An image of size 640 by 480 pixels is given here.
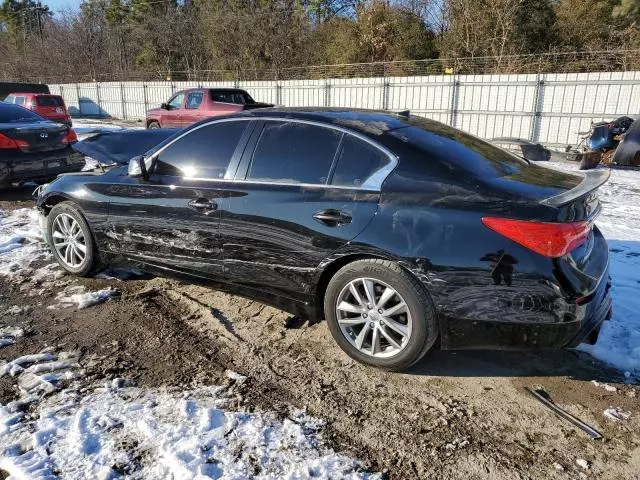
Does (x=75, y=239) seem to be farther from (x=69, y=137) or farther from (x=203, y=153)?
(x=69, y=137)

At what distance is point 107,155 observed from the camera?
261 inches

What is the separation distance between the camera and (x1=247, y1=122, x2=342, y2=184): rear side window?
342 centimetres

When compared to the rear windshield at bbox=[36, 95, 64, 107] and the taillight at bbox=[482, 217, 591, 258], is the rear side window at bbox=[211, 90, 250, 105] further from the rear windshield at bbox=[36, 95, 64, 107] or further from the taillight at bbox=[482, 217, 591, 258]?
the taillight at bbox=[482, 217, 591, 258]

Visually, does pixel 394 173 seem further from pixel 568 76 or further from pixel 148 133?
pixel 568 76

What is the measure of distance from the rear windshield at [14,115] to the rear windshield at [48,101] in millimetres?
10906

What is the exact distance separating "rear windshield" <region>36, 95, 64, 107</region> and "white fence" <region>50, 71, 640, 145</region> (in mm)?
8408

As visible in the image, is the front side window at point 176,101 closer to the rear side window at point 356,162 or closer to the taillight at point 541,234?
the rear side window at point 356,162

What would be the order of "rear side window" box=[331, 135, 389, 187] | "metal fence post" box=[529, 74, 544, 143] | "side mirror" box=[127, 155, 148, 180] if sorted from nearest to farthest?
"rear side window" box=[331, 135, 389, 187] < "side mirror" box=[127, 155, 148, 180] < "metal fence post" box=[529, 74, 544, 143]

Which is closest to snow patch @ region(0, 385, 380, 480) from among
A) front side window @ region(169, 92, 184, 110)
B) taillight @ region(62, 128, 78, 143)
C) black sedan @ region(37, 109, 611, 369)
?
black sedan @ region(37, 109, 611, 369)

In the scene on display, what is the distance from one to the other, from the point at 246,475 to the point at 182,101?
14181 millimetres

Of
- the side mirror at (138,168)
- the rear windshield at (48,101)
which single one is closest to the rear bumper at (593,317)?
the side mirror at (138,168)

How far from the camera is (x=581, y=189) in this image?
306 cm

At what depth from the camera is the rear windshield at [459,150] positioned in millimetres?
3195

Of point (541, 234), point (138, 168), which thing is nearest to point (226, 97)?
point (138, 168)
